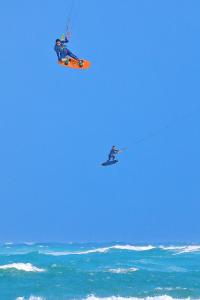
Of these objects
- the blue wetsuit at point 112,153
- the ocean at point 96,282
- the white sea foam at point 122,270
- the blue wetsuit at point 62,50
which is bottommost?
the ocean at point 96,282

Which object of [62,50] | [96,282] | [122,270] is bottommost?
[96,282]

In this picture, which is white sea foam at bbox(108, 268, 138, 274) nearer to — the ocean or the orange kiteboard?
the ocean

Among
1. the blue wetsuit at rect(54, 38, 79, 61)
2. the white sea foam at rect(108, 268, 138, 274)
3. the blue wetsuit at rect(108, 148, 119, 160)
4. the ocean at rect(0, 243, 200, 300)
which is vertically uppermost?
the blue wetsuit at rect(54, 38, 79, 61)

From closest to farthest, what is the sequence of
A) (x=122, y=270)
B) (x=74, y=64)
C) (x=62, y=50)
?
(x=62, y=50), (x=74, y=64), (x=122, y=270)

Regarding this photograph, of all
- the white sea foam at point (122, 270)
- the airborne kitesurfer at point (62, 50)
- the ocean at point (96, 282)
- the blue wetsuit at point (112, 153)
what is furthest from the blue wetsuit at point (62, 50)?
the white sea foam at point (122, 270)

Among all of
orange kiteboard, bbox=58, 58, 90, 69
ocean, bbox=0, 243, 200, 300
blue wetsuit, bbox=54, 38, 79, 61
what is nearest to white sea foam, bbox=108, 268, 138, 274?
ocean, bbox=0, 243, 200, 300

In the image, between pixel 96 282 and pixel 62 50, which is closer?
pixel 62 50

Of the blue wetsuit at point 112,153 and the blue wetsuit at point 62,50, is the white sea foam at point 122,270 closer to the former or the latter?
the blue wetsuit at point 112,153

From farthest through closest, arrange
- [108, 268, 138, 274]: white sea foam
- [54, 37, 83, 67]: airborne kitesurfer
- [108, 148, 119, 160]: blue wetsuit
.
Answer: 1. [108, 268, 138, 274]: white sea foam
2. [108, 148, 119, 160]: blue wetsuit
3. [54, 37, 83, 67]: airborne kitesurfer

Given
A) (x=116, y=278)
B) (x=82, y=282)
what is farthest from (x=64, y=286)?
(x=116, y=278)

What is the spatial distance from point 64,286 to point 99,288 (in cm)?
186

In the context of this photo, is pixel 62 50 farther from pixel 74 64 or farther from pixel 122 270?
pixel 122 270

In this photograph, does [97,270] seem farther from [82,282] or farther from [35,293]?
[35,293]

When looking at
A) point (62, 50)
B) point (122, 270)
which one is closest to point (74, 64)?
point (62, 50)
